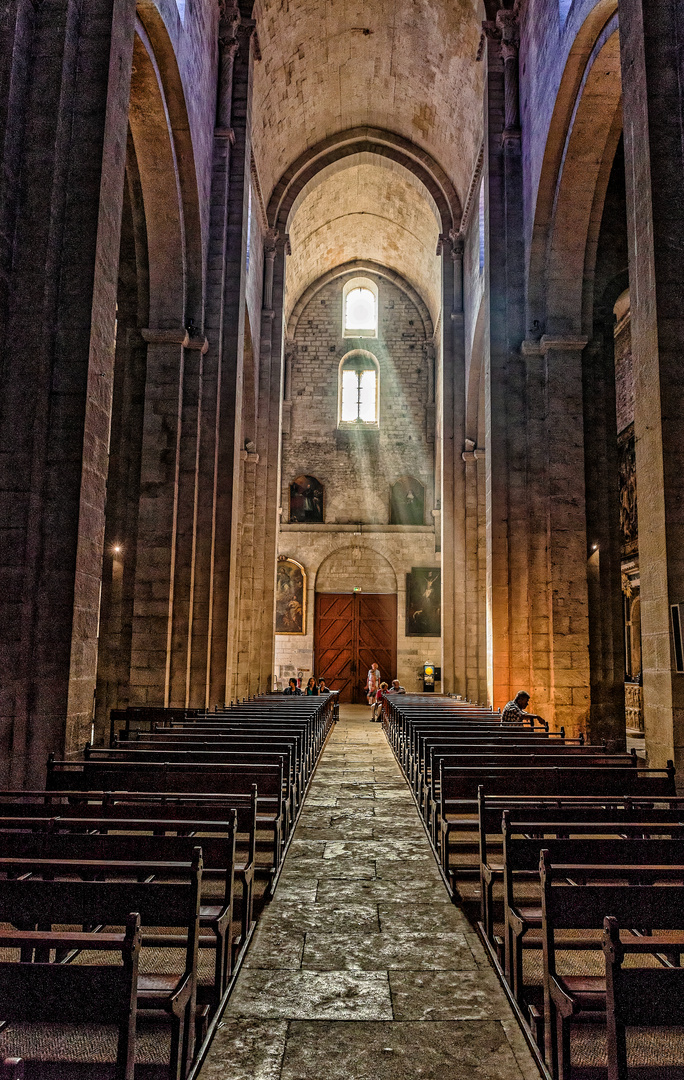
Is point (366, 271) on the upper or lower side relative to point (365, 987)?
upper

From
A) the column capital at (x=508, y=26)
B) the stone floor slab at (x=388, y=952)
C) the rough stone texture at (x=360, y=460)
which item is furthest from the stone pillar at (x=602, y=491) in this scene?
the rough stone texture at (x=360, y=460)

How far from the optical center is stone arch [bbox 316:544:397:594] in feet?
86.9

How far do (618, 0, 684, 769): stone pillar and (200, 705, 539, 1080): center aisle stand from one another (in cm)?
246

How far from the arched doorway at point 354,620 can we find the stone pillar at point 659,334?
64.6 feet

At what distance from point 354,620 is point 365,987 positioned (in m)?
22.6

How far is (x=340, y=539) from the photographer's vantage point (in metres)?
26.5

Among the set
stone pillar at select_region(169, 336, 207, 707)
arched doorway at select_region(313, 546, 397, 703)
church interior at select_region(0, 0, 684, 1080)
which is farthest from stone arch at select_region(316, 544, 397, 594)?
stone pillar at select_region(169, 336, 207, 707)

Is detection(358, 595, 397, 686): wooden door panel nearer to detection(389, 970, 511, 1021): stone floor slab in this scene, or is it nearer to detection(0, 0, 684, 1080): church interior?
detection(0, 0, 684, 1080): church interior

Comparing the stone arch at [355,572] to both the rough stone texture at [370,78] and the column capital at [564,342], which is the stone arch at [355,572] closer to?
the rough stone texture at [370,78]

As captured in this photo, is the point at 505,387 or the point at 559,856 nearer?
the point at 559,856

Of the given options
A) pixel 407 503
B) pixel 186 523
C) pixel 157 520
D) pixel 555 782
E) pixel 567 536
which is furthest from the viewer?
pixel 407 503

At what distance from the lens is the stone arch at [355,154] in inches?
830

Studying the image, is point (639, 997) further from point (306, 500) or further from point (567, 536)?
point (306, 500)

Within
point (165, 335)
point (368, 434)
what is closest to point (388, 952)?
point (165, 335)
